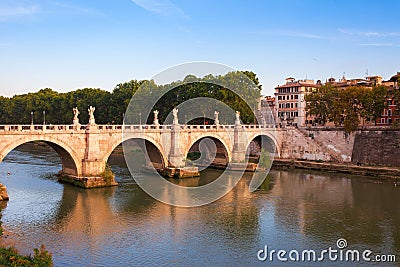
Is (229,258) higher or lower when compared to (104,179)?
lower

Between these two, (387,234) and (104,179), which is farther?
(104,179)

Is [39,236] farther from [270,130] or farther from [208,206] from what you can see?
[270,130]

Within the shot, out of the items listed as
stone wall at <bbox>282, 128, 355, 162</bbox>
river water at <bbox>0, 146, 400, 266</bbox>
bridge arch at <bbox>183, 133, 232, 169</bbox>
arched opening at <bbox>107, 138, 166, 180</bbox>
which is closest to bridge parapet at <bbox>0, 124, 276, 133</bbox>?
bridge arch at <bbox>183, 133, 232, 169</bbox>

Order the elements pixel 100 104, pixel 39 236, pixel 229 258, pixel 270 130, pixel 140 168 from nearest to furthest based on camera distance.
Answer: pixel 229 258 → pixel 39 236 → pixel 140 168 → pixel 270 130 → pixel 100 104

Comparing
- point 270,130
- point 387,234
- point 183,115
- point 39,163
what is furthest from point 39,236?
point 183,115

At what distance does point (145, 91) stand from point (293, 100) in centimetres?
2370

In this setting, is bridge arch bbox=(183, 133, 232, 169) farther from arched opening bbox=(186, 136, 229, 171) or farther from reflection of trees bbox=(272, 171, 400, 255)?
reflection of trees bbox=(272, 171, 400, 255)

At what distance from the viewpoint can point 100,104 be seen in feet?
234

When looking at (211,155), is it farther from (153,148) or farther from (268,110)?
(268,110)

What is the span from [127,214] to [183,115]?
40.0 m

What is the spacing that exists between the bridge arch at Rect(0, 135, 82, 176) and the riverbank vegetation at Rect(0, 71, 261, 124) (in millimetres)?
21002

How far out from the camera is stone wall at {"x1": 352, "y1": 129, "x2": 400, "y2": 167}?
153ft

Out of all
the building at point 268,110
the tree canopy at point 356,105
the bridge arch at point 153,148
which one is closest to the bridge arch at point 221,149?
the bridge arch at point 153,148

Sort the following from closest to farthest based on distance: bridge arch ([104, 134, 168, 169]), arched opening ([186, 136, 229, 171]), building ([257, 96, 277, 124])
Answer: bridge arch ([104, 134, 168, 169])
arched opening ([186, 136, 229, 171])
building ([257, 96, 277, 124])
